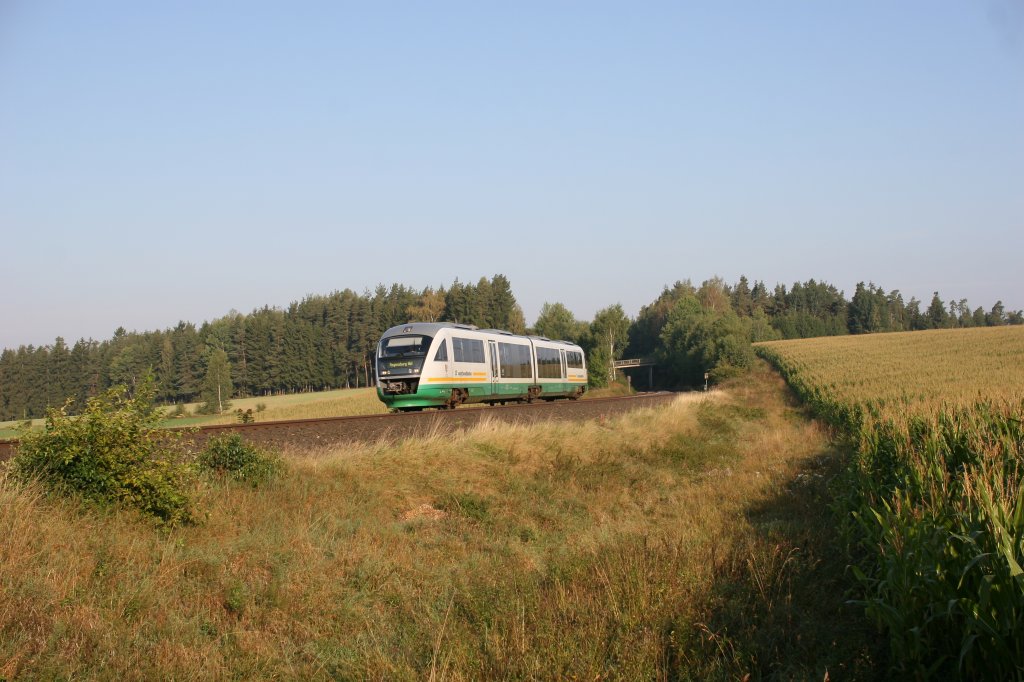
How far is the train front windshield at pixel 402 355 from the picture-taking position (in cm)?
2194

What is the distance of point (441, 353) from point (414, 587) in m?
15.3

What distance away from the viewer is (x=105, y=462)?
7801 millimetres

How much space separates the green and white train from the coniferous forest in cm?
3754

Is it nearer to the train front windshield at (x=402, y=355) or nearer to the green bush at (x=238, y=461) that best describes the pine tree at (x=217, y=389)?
the train front windshield at (x=402, y=355)

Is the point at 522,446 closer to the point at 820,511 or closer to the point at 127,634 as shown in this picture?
the point at 820,511

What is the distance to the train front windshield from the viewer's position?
21.9 metres

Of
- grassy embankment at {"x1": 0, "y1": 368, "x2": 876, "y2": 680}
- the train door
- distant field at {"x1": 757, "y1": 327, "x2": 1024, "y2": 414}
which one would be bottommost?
grassy embankment at {"x1": 0, "y1": 368, "x2": 876, "y2": 680}

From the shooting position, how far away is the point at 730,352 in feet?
208

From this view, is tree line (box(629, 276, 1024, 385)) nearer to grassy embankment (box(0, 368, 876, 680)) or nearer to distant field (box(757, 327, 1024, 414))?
distant field (box(757, 327, 1024, 414))

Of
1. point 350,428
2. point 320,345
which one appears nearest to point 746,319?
point 320,345

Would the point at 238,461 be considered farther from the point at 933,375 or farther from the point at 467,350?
→ the point at 933,375

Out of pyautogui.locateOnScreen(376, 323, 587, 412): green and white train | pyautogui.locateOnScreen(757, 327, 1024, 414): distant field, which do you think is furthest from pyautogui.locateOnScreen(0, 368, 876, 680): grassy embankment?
pyautogui.locateOnScreen(376, 323, 587, 412): green and white train

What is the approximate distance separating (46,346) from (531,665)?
88818 millimetres

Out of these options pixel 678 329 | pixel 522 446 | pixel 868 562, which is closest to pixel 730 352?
pixel 678 329
